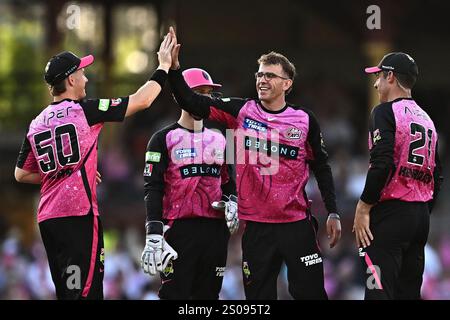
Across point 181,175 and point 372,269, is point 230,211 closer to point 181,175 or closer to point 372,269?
point 181,175

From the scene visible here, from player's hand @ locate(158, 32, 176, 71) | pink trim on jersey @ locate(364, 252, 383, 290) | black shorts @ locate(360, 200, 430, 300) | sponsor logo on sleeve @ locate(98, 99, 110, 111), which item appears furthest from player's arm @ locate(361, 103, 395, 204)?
sponsor logo on sleeve @ locate(98, 99, 110, 111)

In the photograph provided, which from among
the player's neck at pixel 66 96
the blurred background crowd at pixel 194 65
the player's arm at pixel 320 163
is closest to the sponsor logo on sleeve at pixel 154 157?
the player's neck at pixel 66 96

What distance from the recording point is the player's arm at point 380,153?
24.9ft

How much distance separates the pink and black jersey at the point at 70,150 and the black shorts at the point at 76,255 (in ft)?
0.24

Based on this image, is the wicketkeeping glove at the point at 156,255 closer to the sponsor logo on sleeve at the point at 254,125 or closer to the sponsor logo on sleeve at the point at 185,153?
the sponsor logo on sleeve at the point at 185,153

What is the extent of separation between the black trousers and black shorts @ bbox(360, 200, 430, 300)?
0.40 metres

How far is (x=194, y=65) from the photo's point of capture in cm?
2066

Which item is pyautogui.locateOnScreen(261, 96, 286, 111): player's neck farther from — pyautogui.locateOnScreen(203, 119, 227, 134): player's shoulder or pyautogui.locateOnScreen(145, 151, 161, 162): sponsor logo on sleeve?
pyautogui.locateOnScreen(145, 151, 161, 162): sponsor logo on sleeve

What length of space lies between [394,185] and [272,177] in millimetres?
884

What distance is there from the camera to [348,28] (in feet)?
67.3

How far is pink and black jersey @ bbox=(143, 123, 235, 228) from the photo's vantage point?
8.30 metres

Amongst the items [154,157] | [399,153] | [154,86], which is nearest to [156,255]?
[154,157]
